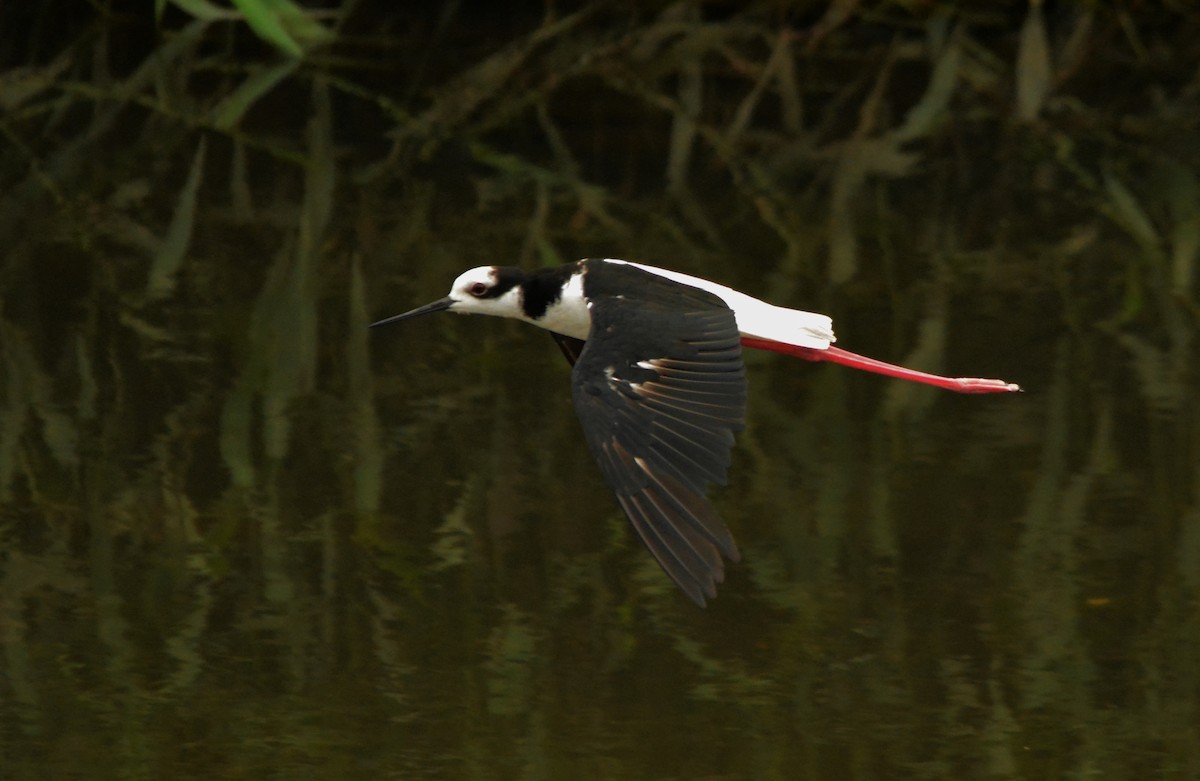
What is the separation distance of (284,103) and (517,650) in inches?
200

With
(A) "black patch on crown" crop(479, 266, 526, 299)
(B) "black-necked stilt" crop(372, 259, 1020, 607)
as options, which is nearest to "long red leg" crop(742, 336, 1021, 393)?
(B) "black-necked stilt" crop(372, 259, 1020, 607)

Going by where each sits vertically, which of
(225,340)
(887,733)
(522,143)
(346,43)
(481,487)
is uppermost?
(346,43)

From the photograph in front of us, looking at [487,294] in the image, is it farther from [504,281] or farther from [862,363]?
[862,363]

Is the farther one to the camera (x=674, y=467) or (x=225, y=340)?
(x=225, y=340)

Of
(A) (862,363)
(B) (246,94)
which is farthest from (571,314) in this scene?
(B) (246,94)

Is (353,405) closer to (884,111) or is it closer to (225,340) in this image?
(225,340)

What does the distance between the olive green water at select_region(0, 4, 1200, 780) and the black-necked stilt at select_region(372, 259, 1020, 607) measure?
1.92 ft

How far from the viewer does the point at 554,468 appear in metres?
5.40

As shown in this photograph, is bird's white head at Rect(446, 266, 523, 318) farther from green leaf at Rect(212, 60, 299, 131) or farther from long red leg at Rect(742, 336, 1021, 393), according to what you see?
green leaf at Rect(212, 60, 299, 131)

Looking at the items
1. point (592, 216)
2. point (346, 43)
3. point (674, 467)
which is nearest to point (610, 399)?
point (674, 467)

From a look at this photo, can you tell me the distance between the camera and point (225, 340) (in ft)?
20.6

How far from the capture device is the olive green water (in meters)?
4.14

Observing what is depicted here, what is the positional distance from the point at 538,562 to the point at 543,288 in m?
0.68

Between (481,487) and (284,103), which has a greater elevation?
(284,103)
